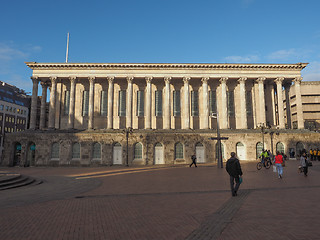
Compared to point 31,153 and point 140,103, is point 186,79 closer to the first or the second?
point 140,103

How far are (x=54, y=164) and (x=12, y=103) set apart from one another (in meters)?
54.3

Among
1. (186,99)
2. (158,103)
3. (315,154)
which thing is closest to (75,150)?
(158,103)

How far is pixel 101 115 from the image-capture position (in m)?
37.9

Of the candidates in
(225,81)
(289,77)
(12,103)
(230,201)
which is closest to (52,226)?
(230,201)

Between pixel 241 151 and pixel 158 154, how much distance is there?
1317 centimetres

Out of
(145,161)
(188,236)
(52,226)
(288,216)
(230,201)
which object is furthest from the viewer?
(145,161)

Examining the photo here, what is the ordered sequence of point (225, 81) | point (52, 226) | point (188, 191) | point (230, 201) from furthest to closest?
point (225, 81)
point (188, 191)
point (230, 201)
point (52, 226)

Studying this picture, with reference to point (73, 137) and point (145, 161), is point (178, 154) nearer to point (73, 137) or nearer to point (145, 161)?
point (145, 161)

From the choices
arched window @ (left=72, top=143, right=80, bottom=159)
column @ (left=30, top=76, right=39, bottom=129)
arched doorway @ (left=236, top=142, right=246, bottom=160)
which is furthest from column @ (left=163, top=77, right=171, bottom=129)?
column @ (left=30, top=76, right=39, bottom=129)

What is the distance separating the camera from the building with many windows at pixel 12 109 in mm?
69250

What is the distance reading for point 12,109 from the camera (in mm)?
73062

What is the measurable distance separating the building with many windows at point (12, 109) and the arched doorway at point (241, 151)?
220ft

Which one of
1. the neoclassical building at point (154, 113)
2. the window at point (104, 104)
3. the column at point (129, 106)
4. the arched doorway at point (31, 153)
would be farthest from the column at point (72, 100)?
the column at point (129, 106)

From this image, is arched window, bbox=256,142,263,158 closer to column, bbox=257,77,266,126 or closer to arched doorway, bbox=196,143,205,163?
column, bbox=257,77,266,126
